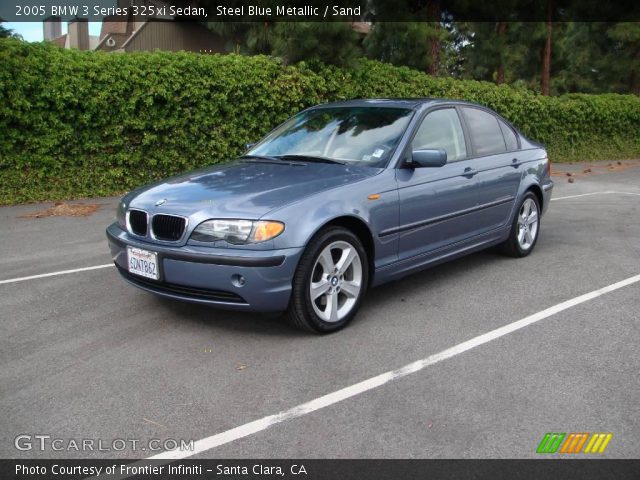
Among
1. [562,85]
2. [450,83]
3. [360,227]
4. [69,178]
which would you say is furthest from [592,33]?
[360,227]

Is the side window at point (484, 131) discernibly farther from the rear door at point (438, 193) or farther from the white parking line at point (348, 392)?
the white parking line at point (348, 392)

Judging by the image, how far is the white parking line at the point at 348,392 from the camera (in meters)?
3.04

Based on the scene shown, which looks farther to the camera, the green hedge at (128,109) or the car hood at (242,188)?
the green hedge at (128,109)

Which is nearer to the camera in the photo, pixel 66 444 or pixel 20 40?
pixel 66 444

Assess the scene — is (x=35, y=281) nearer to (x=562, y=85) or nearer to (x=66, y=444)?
(x=66, y=444)

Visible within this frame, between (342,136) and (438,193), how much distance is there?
0.92 metres

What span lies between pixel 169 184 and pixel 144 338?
1172 millimetres

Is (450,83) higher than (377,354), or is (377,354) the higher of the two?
(450,83)

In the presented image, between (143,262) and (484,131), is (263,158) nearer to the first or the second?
(143,262)

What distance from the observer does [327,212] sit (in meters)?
4.33

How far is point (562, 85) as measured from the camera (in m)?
32.2

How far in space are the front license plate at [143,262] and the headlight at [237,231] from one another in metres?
0.37

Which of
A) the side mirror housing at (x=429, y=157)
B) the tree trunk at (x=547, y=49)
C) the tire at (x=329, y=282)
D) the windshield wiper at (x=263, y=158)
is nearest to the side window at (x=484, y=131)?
the side mirror housing at (x=429, y=157)

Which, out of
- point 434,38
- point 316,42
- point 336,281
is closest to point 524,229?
point 336,281
